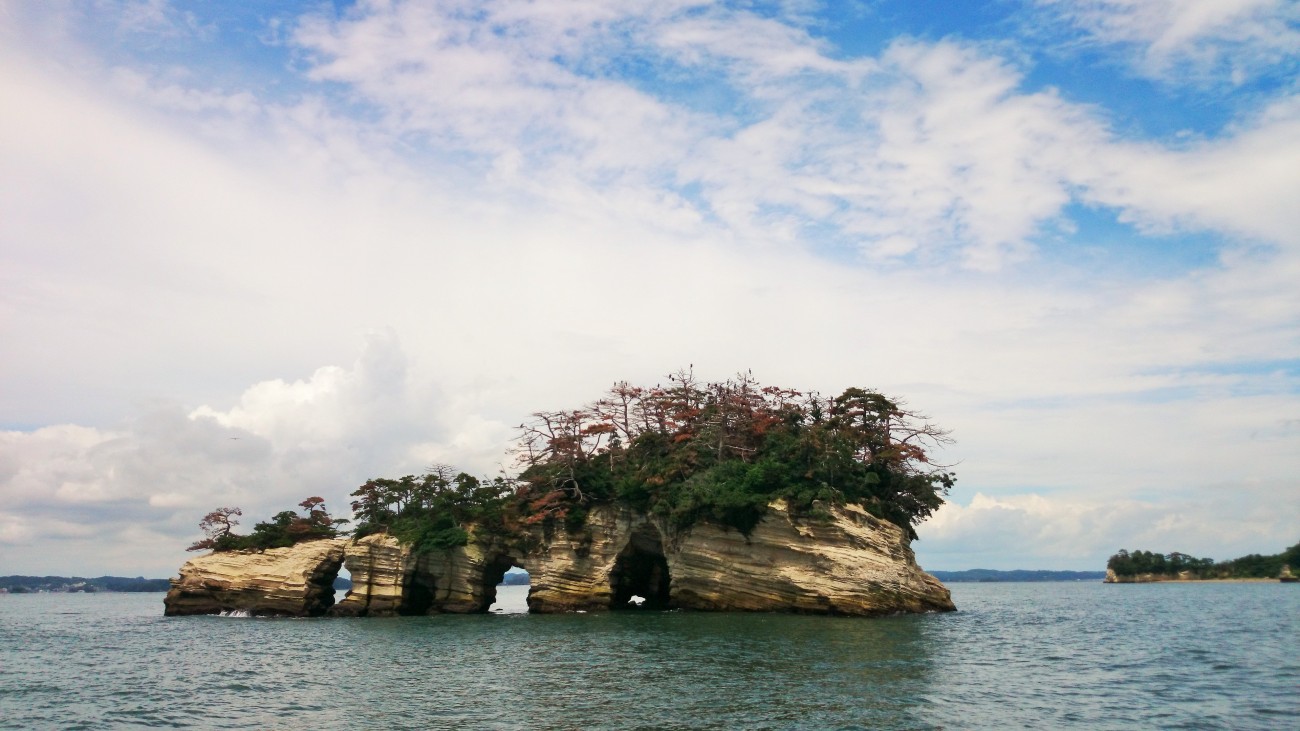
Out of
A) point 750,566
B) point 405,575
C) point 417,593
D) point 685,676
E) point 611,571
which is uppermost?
point 750,566

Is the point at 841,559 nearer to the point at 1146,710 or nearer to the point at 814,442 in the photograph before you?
the point at 814,442

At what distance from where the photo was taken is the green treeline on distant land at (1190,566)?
120438 mm

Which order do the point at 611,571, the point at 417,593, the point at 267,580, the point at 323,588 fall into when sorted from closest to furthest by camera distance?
the point at 611,571 → the point at 267,580 → the point at 323,588 → the point at 417,593

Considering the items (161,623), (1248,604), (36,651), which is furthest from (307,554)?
(1248,604)

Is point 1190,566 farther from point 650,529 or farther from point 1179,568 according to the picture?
point 650,529

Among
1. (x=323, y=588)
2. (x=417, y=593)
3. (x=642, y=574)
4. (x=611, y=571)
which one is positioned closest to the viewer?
(x=611, y=571)

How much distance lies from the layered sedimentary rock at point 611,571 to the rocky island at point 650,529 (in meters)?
0.09

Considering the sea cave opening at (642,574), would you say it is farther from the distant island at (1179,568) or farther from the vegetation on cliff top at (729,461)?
the distant island at (1179,568)

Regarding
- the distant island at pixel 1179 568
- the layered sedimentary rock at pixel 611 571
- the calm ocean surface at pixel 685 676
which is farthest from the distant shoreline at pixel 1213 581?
the layered sedimentary rock at pixel 611 571

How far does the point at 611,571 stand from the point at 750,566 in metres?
10.5

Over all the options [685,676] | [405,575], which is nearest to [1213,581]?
[405,575]

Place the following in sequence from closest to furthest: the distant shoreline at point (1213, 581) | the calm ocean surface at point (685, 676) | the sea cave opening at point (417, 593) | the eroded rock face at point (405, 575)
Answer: the calm ocean surface at point (685, 676) < the eroded rock face at point (405, 575) < the sea cave opening at point (417, 593) < the distant shoreline at point (1213, 581)

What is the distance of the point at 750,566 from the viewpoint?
4562 centimetres

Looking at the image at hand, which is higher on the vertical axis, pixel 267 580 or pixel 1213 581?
pixel 267 580
